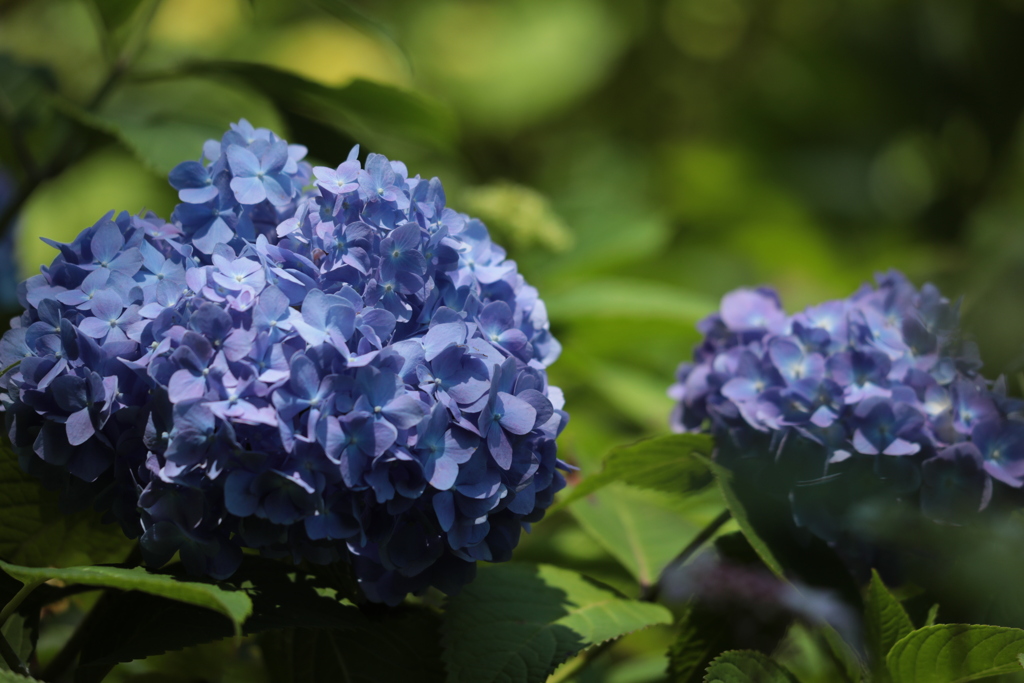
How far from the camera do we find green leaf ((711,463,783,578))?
2.60ft

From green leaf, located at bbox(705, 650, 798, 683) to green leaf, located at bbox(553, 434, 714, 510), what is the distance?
197 millimetres

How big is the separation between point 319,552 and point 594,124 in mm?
2843

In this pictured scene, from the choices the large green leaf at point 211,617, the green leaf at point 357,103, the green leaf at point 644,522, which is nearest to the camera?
the large green leaf at point 211,617

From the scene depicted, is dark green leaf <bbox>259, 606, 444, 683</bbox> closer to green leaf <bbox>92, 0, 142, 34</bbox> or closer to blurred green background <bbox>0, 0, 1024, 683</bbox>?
green leaf <bbox>92, 0, 142, 34</bbox>

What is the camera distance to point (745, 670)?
2.43ft

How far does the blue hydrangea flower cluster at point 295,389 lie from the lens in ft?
2.02

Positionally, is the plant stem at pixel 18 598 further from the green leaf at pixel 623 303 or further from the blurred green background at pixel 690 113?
the blurred green background at pixel 690 113

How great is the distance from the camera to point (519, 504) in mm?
685

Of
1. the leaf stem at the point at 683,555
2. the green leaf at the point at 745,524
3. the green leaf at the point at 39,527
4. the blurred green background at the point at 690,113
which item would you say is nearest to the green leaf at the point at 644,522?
the leaf stem at the point at 683,555

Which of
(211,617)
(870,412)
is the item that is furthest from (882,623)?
(211,617)

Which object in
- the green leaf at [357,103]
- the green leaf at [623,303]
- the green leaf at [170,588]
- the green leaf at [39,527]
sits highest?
the green leaf at [357,103]

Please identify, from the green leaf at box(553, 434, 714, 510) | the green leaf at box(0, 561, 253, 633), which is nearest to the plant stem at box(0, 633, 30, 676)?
the green leaf at box(0, 561, 253, 633)

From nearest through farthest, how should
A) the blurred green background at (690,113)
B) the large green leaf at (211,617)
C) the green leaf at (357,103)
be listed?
the large green leaf at (211,617) < the green leaf at (357,103) < the blurred green background at (690,113)

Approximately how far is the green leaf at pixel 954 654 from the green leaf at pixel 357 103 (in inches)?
35.2
